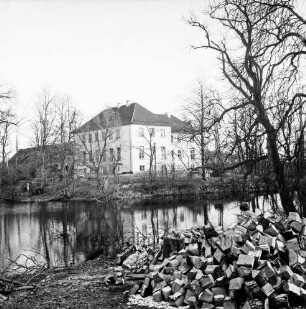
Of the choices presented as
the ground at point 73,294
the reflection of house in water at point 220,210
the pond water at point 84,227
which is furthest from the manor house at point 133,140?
the ground at point 73,294

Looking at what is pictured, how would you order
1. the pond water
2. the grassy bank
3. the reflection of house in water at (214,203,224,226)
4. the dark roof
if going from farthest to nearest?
the dark roof, the grassy bank, the reflection of house in water at (214,203,224,226), the pond water

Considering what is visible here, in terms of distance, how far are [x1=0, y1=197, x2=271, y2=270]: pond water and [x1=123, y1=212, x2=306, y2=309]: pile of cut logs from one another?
3.13 metres

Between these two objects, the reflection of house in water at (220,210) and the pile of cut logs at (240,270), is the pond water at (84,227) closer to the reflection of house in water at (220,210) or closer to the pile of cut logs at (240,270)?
the reflection of house in water at (220,210)

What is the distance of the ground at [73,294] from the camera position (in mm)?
7441

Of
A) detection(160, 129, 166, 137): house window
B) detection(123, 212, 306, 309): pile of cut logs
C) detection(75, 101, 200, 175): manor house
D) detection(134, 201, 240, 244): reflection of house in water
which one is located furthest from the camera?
detection(160, 129, 166, 137): house window

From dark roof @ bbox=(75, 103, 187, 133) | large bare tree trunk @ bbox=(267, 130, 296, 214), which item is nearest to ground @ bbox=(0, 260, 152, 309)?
large bare tree trunk @ bbox=(267, 130, 296, 214)

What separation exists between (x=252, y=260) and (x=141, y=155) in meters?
46.4

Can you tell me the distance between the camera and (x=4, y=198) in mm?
44344

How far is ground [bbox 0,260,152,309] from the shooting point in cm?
Result: 744

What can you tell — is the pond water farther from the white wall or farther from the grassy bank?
the white wall

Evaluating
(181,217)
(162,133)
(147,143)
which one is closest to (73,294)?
(181,217)

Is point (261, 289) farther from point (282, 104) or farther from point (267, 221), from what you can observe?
point (282, 104)

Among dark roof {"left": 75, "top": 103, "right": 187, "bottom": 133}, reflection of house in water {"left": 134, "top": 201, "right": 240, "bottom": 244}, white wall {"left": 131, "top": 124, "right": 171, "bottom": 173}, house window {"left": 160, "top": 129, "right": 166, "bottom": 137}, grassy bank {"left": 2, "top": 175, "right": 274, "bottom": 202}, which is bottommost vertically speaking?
reflection of house in water {"left": 134, "top": 201, "right": 240, "bottom": 244}

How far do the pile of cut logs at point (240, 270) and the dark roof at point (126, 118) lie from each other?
3841 centimetres
